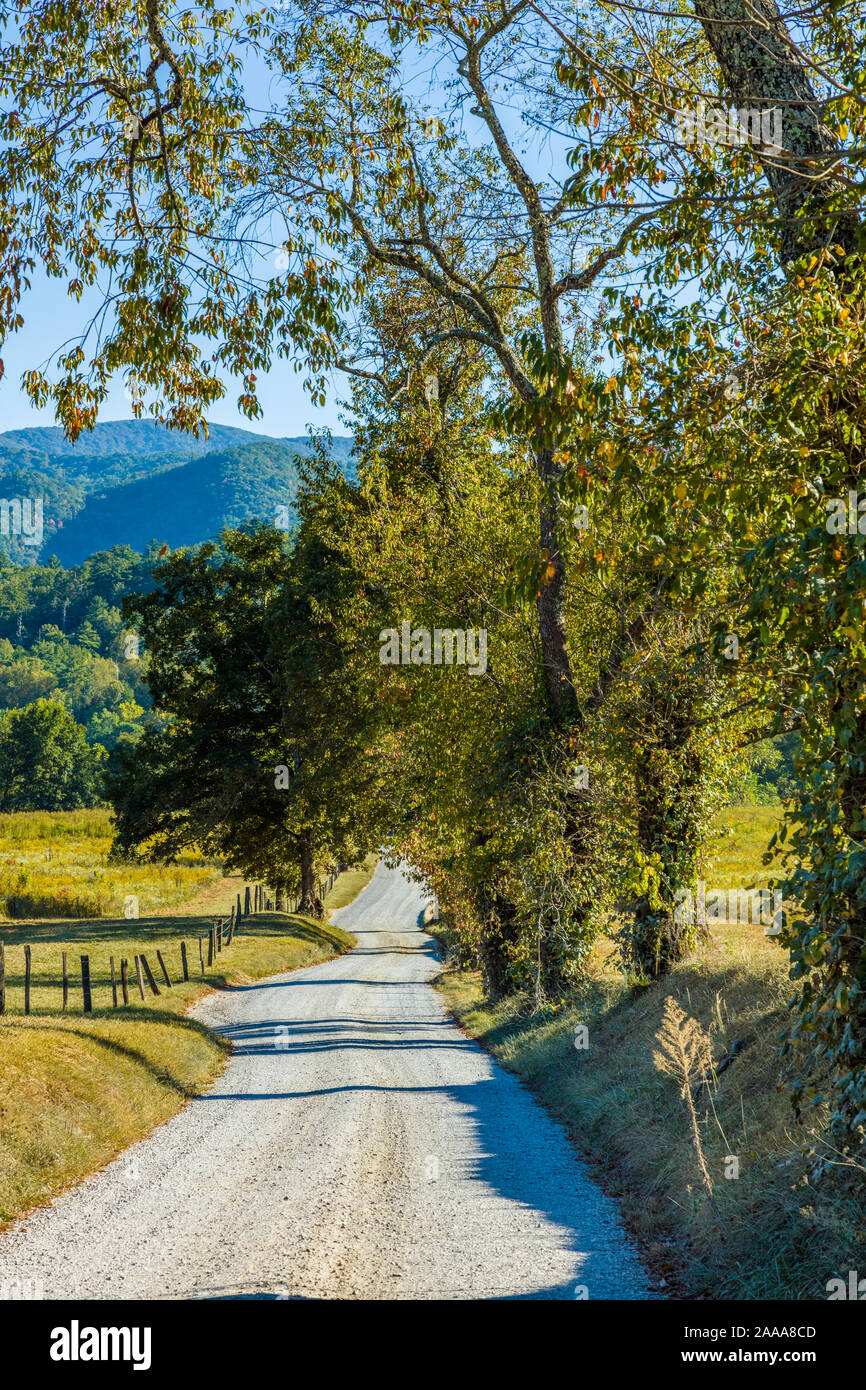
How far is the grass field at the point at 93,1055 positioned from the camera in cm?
1002

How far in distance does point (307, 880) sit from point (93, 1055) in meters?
33.0

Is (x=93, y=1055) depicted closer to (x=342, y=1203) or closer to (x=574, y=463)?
Answer: (x=342, y=1203)

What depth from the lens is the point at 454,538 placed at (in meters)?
17.2

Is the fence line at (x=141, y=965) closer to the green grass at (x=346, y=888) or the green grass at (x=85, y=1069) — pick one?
the green grass at (x=85, y=1069)

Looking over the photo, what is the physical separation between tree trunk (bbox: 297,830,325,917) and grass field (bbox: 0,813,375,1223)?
22.1 ft

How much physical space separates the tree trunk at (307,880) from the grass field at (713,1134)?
26914 millimetres

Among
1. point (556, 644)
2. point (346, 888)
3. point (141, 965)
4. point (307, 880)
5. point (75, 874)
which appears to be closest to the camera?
point (556, 644)

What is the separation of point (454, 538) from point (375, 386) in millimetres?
7028

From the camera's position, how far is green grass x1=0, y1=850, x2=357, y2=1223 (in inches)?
390

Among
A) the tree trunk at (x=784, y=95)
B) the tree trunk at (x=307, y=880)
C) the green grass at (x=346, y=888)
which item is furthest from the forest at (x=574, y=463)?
the green grass at (x=346, y=888)

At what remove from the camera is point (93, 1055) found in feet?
43.1

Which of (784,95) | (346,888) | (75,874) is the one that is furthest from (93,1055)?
(346,888)

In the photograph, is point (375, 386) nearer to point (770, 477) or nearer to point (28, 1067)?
point (28, 1067)
